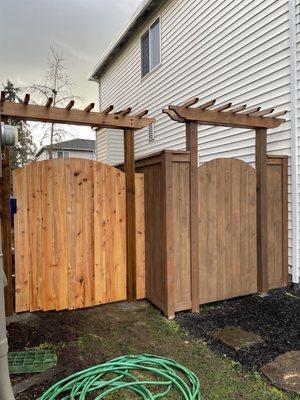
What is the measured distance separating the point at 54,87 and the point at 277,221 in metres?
11.5

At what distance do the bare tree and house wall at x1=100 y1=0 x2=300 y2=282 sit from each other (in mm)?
4369

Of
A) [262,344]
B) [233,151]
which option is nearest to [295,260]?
[262,344]

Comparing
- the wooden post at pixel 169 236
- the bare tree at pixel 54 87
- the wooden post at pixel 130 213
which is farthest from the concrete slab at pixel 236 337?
the bare tree at pixel 54 87

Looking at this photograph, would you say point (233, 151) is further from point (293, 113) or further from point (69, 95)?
point (69, 95)

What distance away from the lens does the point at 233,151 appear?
20.0 ft

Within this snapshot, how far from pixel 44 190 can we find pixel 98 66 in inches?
390

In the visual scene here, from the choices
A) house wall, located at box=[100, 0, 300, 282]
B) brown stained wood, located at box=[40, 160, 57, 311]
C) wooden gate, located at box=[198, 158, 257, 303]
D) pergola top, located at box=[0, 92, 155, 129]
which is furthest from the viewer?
house wall, located at box=[100, 0, 300, 282]

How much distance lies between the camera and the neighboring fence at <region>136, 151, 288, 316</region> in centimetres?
390

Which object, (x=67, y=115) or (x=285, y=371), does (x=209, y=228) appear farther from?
(x=67, y=115)

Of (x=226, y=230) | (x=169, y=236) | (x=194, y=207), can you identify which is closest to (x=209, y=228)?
(x=226, y=230)

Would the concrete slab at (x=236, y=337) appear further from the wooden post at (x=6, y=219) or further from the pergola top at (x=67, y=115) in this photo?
the pergola top at (x=67, y=115)

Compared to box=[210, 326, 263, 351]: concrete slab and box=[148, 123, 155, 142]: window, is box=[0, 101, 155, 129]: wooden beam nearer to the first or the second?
box=[210, 326, 263, 351]: concrete slab

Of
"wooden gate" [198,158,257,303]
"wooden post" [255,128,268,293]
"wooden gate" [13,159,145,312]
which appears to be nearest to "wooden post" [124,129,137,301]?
"wooden gate" [13,159,145,312]

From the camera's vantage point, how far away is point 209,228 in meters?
4.20
